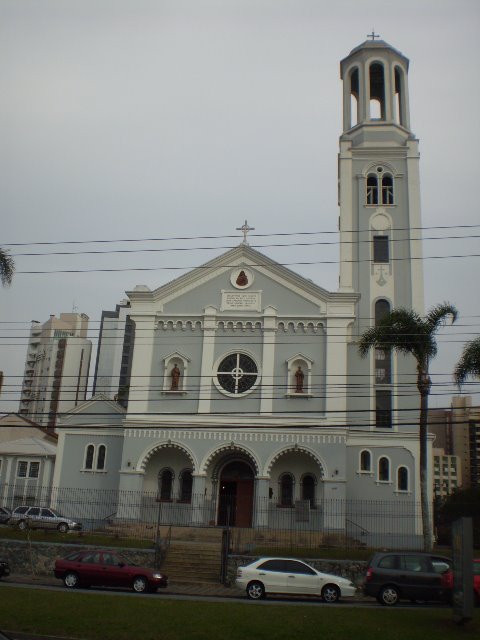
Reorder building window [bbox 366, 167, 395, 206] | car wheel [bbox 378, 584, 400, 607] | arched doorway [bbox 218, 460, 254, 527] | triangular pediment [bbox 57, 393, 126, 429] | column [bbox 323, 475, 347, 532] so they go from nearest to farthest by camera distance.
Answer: car wheel [bbox 378, 584, 400, 607] < column [bbox 323, 475, 347, 532] < arched doorway [bbox 218, 460, 254, 527] < triangular pediment [bbox 57, 393, 126, 429] < building window [bbox 366, 167, 395, 206]

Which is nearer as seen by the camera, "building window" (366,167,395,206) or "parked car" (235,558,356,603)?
"parked car" (235,558,356,603)

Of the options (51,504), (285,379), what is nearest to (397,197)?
(285,379)

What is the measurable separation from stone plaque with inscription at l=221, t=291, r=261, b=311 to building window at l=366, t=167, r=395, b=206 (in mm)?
9435

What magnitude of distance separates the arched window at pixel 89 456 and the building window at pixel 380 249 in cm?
1818

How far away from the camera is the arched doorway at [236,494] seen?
115ft

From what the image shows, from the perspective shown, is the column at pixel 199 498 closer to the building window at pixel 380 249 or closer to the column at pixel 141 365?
the column at pixel 141 365

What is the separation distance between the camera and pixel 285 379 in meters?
35.5

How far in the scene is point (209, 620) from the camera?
14.7m

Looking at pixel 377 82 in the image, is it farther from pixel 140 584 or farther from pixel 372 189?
pixel 140 584

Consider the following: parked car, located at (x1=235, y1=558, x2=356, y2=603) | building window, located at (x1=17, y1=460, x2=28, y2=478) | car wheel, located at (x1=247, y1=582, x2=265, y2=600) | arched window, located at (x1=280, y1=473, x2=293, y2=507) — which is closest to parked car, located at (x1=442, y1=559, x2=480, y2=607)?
parked car, located at (x1=235, y1=558, x2=356, y2=603)

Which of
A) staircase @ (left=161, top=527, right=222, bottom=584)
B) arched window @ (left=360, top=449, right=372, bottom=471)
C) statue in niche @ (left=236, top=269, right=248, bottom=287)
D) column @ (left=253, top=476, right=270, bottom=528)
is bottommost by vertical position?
staircase @ (left=161, top=527, right=222, bottom=584)

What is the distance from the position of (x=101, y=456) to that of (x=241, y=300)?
10.8m

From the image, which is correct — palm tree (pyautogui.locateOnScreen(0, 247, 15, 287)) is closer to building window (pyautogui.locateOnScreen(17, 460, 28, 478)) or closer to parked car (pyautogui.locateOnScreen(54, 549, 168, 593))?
parked car (pyautogui.locateOnScreen(54, 549, 168, 593))

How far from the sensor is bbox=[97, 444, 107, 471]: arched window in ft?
122
